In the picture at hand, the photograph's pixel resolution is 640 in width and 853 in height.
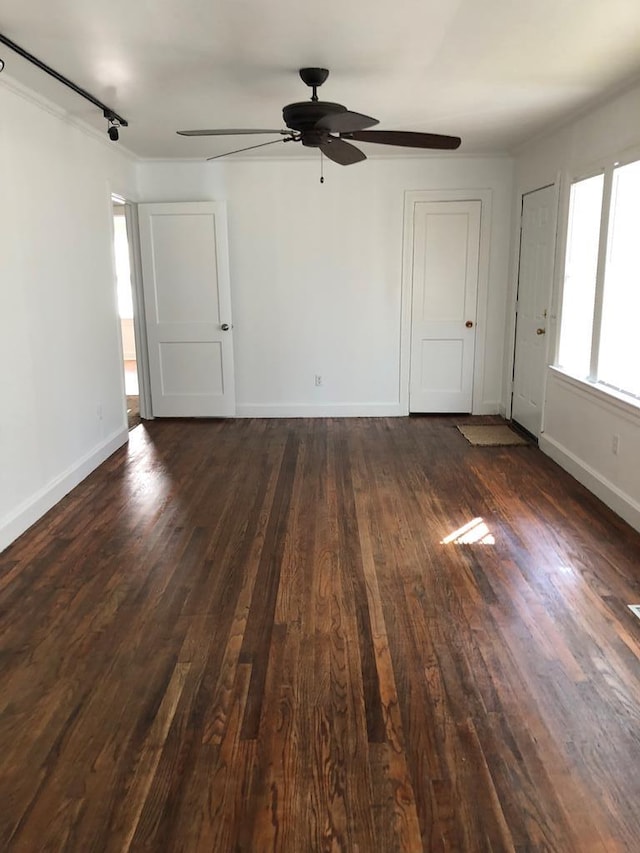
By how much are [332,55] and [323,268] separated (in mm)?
3038

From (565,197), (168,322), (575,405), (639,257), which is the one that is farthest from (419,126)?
(168,322)

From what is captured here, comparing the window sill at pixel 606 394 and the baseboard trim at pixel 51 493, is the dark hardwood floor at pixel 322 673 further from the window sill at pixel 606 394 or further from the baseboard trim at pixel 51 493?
the window sill at pixel 606 394

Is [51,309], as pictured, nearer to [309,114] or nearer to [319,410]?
[309,114]

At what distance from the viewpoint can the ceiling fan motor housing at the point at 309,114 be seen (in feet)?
10.3

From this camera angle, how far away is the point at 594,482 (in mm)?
4145

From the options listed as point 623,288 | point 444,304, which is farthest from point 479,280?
point 623,288

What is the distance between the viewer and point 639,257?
3.74m

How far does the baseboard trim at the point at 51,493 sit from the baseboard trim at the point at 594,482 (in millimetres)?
3444

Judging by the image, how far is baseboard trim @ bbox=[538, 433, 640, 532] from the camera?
12.0ft

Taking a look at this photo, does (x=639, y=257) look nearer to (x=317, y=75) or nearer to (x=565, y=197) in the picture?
(x=565, y=197)

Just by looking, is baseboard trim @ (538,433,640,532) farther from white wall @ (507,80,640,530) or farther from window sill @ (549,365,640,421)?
window sill @ (549,365,640,421)

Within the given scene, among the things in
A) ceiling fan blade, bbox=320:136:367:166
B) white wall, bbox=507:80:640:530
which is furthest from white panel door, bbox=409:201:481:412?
ceiling fan blade, bbox=320:136:367:166

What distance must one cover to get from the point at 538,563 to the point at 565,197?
287 cm

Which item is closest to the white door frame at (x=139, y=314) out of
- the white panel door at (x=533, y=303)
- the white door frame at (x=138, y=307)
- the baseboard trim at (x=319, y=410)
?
the white door frame at (x=138, y=307)
